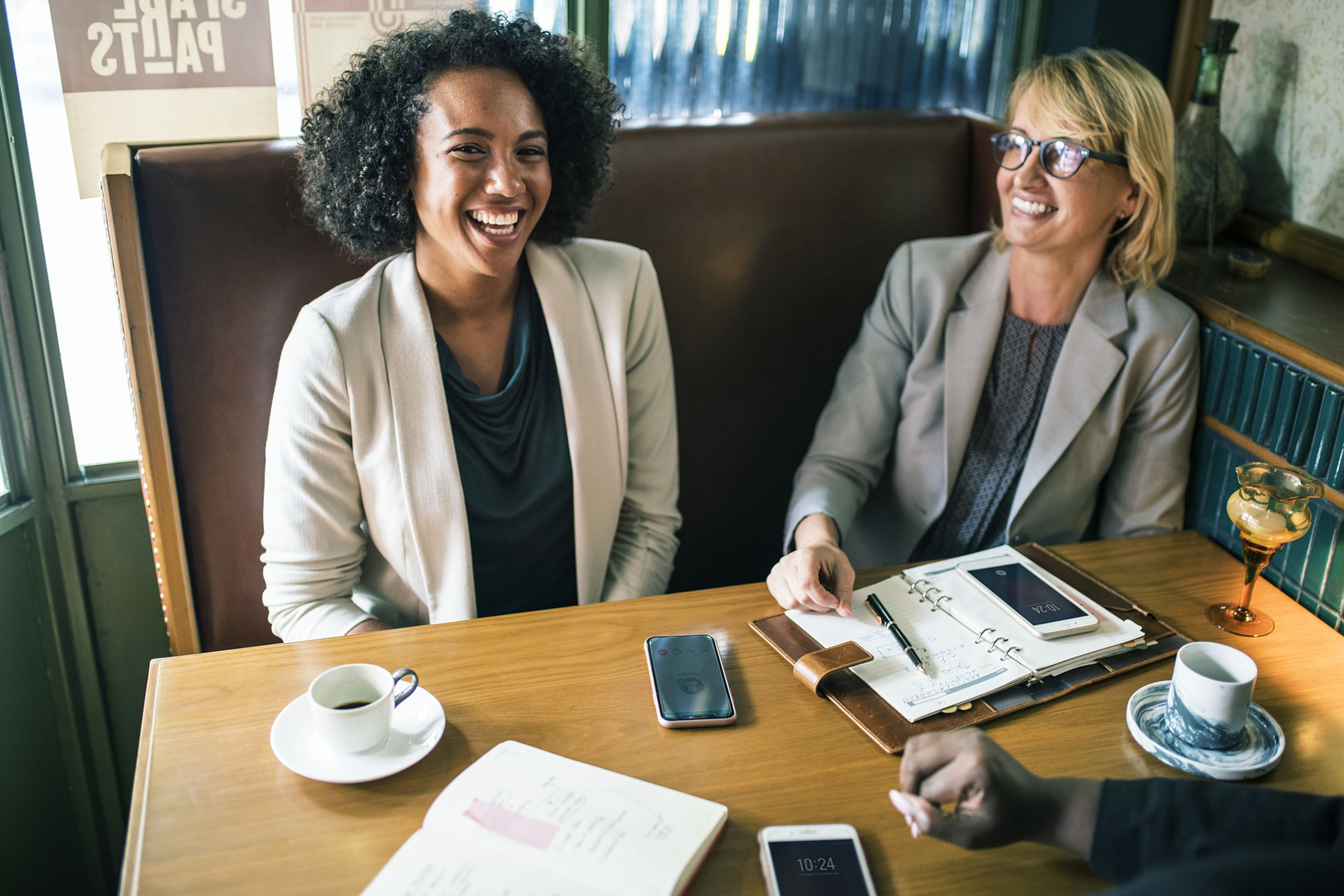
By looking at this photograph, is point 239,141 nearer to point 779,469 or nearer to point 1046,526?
point 779,469

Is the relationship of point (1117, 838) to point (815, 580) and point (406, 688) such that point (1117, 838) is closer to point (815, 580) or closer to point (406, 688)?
point (815, 580)

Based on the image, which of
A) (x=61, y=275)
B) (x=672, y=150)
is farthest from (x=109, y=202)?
(x=672, y=150)

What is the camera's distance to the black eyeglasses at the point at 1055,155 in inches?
65.9

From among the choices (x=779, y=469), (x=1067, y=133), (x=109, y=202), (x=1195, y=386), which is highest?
(x=1067, y=133)

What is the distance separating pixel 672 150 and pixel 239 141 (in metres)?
0.79

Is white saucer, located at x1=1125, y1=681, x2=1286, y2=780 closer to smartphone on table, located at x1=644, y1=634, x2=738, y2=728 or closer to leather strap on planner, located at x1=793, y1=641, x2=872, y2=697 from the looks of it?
leather strap on planner, located at x1=793, y1=641, x2=872, y2=697

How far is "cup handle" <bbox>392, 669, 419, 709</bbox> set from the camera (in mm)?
1165

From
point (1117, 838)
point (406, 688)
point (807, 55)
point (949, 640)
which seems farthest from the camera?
point (807, 55)

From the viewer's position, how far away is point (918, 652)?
1278 mm

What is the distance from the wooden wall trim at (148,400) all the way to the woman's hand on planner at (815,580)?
3.34 feet

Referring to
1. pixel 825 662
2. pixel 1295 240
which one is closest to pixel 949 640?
pixel 825 662

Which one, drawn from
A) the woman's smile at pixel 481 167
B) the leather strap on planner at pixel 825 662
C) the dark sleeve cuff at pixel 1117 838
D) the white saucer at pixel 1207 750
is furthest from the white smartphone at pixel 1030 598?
the woman's smile at pixel 481 167

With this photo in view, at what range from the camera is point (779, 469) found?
2223 mm

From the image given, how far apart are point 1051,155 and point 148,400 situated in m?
1.55
